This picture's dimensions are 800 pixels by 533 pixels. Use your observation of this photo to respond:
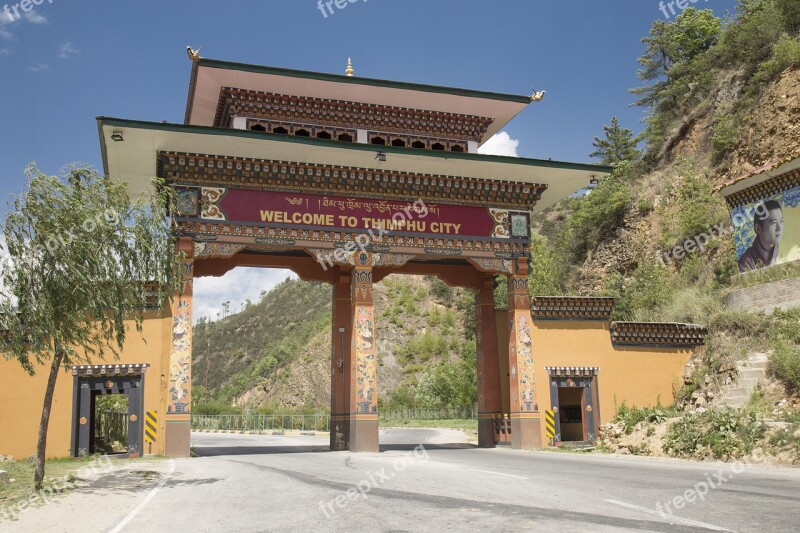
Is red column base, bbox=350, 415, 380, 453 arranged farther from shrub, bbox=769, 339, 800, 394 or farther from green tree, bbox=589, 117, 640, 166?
green tree, bbox=589, 117, 640, 166

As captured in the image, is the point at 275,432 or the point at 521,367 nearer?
the point at 521,367

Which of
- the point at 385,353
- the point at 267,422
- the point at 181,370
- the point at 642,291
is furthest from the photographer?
the point at 385,353

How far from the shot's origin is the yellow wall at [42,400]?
1917 centimetres

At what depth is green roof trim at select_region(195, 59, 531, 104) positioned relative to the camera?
72.4ft

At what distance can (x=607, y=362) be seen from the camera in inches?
960

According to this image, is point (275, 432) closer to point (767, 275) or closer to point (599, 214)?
point (599, 214)

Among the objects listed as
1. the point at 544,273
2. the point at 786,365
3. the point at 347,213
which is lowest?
the point at 786,365

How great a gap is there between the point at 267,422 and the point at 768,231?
42884mm

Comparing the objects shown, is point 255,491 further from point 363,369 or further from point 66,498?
point 363,369

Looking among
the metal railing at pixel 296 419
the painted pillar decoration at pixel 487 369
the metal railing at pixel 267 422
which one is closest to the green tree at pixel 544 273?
the metal railing at pixel 296 419

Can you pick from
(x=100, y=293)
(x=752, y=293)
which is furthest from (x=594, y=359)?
(x=100, y=293)

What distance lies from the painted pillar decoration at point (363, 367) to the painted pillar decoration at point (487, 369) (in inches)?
207

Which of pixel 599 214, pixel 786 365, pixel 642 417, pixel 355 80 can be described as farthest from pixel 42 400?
pixel 599 214

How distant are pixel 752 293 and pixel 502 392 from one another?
33.3 feet
